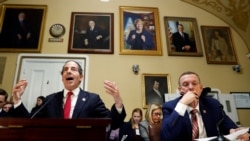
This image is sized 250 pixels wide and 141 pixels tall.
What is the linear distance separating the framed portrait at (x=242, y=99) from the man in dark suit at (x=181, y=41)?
1446mm

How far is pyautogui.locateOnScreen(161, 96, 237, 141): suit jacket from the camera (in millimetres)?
1952

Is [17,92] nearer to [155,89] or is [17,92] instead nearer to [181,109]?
[181,109]

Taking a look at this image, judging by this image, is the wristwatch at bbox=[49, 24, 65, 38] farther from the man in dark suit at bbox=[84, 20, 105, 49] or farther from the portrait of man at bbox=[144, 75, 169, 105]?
the portrait of man at bbox=[144, 75, 169, 105]

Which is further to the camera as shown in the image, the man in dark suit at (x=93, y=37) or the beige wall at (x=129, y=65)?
the man in dark suit at (x=93, y=37)

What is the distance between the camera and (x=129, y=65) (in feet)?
18.4

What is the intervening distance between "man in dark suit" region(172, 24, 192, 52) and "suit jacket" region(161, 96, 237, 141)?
3795 millimetres

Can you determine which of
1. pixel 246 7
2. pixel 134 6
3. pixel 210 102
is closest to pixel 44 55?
Answer: pixel 134 6

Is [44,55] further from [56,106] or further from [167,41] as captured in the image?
[56,106]

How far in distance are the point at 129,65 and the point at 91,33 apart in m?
1.18

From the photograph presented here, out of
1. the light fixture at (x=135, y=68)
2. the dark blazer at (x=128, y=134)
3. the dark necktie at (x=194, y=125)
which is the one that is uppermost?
the light fixture at (x=135, y=68)

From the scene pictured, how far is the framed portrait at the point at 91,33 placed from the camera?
5684 mm

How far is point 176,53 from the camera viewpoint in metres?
5.83

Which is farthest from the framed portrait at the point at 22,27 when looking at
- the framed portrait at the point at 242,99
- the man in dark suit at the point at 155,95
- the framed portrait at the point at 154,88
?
the framed portrait at the point at 242,99

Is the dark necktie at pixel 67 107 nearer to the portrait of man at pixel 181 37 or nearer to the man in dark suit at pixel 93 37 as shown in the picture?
the man in dark suit at pixel 93 37
